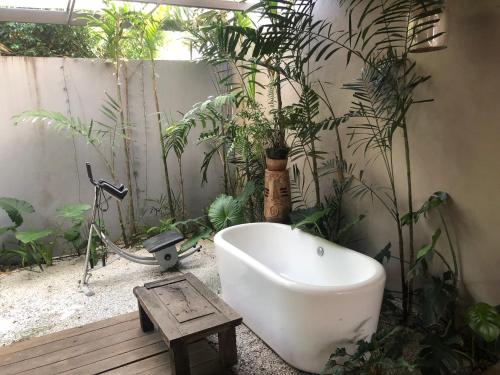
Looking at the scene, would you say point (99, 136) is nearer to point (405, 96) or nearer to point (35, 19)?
point (35, 19)

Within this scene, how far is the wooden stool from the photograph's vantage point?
1880mm

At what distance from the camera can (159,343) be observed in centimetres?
233

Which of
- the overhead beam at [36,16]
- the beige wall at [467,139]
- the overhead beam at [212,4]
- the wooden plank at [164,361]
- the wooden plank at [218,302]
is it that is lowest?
the wooden plank at [164,361]

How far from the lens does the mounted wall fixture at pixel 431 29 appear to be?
1896mm

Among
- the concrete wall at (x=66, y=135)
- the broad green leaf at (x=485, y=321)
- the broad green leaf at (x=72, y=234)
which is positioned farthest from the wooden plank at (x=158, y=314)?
the concrete wall at (x=66, y=135)

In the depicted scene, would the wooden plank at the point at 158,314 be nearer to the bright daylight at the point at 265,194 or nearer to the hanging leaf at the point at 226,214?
the bright daylight at the point at 265,194

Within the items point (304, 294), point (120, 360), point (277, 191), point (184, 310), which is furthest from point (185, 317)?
point (277, 191)

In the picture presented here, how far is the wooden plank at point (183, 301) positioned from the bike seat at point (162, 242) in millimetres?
929

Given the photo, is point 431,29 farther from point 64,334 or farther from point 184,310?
point 64,334

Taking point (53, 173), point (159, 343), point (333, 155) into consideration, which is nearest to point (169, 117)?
point (53, 173)

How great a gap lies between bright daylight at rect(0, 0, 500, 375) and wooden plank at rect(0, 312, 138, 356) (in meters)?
0.02

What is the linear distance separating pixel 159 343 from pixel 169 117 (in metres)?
2.73

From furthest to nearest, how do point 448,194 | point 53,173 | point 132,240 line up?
point 132,240 < point 53,173 < point 448,194

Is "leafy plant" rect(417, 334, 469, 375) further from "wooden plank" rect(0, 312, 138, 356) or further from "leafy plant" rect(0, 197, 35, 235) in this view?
"leafy plant" rect(0, 197, 35, 235)
